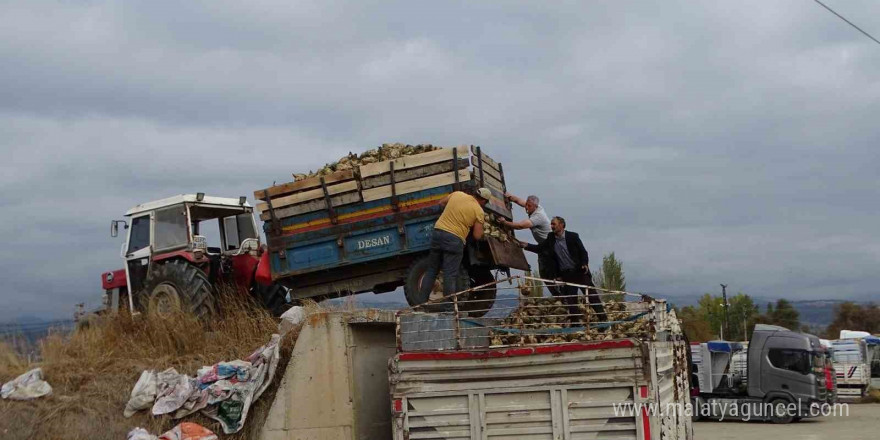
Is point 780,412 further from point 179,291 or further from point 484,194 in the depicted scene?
point 179,291

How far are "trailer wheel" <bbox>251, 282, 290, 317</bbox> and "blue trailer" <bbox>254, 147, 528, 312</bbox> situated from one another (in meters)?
0.65

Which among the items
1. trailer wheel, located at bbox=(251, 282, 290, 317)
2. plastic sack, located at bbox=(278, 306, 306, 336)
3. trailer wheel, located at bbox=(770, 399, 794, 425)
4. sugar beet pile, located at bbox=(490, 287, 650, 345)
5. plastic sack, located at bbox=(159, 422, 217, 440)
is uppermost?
trailer wheel, located at bbox=(251, 282, 290, 317)

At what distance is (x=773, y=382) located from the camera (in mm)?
21906

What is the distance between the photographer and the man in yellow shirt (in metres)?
10.4

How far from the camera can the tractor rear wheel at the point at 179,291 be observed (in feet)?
40.3

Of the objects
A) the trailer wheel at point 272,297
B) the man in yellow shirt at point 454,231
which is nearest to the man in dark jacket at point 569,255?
the man in yellow shirt at point 454,231

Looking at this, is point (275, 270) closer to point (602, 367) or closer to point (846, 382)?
point (602, 367)

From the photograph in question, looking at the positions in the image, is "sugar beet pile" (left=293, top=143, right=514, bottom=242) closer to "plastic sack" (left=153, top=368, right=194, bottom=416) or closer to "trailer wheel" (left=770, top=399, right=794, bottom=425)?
"plastic sack" (left=153, top=368, right=194, bottom=416)

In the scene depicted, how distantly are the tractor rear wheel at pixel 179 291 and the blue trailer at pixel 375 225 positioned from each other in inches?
41.8

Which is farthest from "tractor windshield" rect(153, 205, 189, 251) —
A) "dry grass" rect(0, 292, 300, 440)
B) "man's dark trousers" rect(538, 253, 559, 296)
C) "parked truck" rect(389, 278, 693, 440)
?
"parked truck" rect(389, 278, 693, 440)

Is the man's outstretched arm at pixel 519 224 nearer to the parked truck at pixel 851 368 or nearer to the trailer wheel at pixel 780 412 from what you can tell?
the trailer wheel at pixel 780 412

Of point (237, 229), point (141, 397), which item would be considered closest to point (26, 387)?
point (141, 397)

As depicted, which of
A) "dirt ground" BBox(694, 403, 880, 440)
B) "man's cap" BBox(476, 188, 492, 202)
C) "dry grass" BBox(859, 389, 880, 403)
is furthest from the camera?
"dry grass" BBox(859, 389, 880, 403)

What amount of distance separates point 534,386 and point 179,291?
6.36 m
